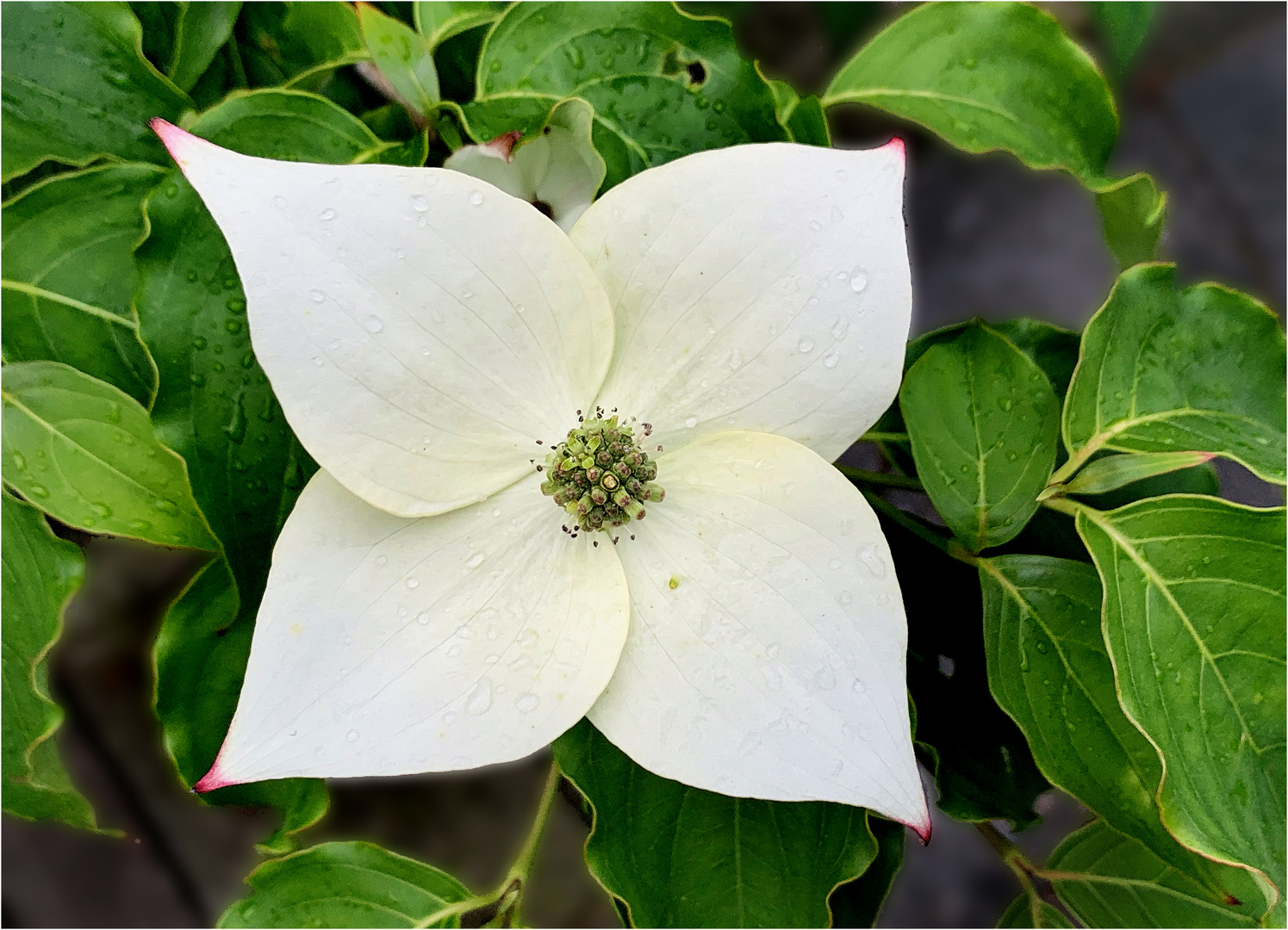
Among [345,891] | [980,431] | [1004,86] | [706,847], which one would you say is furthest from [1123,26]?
[345,891]

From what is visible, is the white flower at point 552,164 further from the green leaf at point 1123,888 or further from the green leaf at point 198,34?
the green leaf at point 1123,888

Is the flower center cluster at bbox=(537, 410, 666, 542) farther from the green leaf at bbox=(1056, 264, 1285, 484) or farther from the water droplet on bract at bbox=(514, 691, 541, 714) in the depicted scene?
the green leaf at bbox=(1056, 264, 1285, 484)

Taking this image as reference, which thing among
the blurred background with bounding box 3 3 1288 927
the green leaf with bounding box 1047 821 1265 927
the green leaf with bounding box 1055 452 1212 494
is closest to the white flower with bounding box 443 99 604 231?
the green leaf with bounding box 1055 452 1212 494

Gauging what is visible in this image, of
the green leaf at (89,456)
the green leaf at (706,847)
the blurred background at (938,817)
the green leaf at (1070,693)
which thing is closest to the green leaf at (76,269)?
the green leaf at (89,456)

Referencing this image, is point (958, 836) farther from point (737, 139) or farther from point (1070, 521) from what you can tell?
point (737, 139)

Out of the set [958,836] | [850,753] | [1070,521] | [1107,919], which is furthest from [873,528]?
[958,836]

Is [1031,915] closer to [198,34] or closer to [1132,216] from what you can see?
[1132,216]
